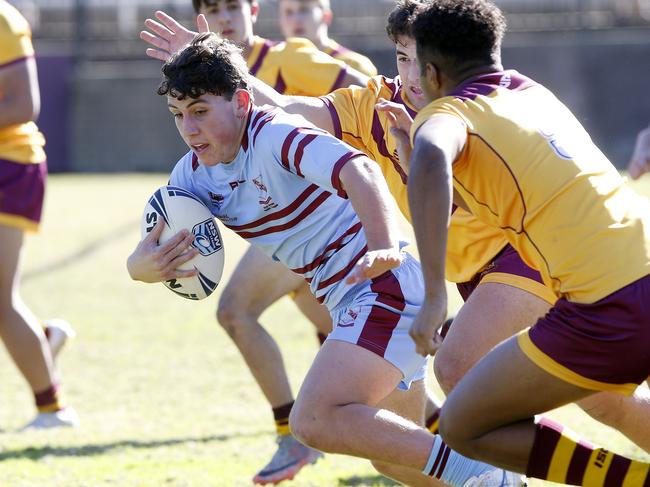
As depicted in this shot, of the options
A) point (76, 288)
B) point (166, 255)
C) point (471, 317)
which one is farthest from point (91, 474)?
point (76, 288)

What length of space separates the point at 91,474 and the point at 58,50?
16.8m

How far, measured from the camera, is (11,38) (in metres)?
5.88

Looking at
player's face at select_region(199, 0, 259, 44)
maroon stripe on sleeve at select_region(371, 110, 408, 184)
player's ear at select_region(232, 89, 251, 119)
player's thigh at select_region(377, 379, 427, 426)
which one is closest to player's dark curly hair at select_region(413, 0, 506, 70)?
player's ear at select_region(232, 89, 251, 119)

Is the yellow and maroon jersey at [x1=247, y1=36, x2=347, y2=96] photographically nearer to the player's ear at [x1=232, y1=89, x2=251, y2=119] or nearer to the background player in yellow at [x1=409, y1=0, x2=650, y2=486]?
the player's ear at [x1=232, y1=89, x2=251, y2=119]

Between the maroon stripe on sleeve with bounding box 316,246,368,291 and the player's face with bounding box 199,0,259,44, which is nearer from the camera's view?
the maroon stripe on sleeve with bounding box 316,246,368,291

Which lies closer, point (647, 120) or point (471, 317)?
point (471, 317)

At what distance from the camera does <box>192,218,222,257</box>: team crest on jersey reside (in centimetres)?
395

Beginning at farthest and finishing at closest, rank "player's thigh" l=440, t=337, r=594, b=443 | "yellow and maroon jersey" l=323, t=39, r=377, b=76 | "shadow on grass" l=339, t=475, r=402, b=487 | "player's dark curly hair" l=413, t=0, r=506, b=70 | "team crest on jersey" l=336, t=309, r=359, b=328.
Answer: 1. "yellow and maroon jersey" l=323, t=39, r=377, b=76
2. "shadow on grass" l=339, t=475, r=402, b=487
3. "team crest on jersey" l=336, t=309, r=359, b=328
4. "player's dark curly hair" l=413, t=0, r=506, b=70
5. "player's thigh" l=440, t=337, r=594, b=443

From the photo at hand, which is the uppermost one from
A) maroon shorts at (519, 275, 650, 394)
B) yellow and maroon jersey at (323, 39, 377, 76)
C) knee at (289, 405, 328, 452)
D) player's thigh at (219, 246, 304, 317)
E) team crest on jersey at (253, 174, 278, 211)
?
yellow and maroon jersey at (323, 39, 377, 76)

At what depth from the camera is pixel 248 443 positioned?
556cm

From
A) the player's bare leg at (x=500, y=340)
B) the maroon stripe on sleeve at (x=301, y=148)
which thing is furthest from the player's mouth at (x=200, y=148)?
the player's bare leg at (x=500, y=340)

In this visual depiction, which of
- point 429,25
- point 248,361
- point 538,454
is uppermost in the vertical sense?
point 429,25

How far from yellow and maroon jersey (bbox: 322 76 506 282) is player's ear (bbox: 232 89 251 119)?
1.80 feet

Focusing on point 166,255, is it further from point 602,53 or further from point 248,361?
point 602,53
